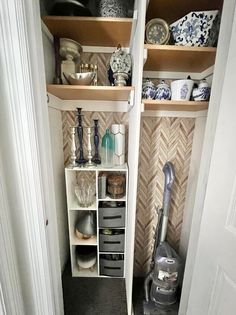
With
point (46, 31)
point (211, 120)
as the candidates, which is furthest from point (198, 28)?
point (46, 31)

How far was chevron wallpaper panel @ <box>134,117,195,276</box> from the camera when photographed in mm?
1327

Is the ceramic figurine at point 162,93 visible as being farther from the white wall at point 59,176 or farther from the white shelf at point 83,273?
the white shelf at point 83,273

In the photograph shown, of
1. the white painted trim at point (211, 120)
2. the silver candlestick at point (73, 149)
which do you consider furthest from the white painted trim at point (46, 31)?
the white painted trim at point (211, 120)

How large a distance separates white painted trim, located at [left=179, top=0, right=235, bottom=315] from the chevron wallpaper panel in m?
0.48

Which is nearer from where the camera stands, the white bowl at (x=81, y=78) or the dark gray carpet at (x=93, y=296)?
the white bowl at (x=81, y=78)

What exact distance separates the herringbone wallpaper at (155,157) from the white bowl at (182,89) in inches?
12.7

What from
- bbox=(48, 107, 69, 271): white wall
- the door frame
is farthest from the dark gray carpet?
the door frame

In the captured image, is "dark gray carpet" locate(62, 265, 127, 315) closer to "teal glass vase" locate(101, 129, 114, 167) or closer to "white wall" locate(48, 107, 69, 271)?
"white wall" locate(48, 107, 69, 271)

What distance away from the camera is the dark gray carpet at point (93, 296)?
1.28 m

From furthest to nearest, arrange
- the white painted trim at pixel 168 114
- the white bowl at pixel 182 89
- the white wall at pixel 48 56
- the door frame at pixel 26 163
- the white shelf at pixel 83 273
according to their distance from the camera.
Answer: the white shelf at pixel 83 273 → the white painted trim at pixel 168 114 → the white wall at pixel 48 56 → the white bowl at pixel 182 89 → the door frame at pixel 26 163

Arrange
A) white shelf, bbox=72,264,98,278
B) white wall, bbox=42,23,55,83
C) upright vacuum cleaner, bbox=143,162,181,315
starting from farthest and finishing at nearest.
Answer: white shelf, bbox=72,264,98,278, upright vacuum cleaner, bbox=143,162,181,315, white wall, bbox=42,23,55,83

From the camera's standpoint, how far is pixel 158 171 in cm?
141

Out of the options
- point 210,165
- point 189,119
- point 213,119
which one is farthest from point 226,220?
point 189,119

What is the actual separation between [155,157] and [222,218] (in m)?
0.72
